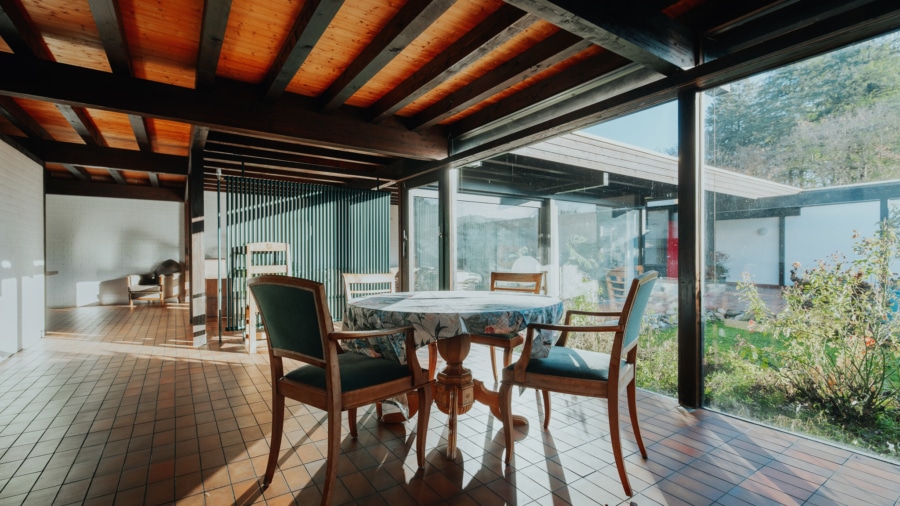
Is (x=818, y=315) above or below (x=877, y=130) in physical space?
below

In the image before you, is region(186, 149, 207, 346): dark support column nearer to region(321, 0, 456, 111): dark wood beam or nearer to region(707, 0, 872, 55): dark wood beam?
region(321, 0, 456, 111): dark wood beam

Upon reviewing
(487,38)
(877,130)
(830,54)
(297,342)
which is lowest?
(297,342)

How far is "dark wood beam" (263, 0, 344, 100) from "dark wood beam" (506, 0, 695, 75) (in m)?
1.06

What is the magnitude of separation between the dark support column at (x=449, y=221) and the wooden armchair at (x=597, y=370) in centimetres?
300

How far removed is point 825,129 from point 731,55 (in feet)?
2.07

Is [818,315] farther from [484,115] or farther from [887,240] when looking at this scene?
[484,115]

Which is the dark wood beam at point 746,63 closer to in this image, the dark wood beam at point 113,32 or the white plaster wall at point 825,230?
the white plaster wall at point 825,230

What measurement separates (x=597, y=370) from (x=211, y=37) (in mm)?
2899

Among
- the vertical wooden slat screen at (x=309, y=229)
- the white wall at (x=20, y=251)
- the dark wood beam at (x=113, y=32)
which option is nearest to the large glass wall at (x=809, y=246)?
the dark wood beam at (x=113, y=32)

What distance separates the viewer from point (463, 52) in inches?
111

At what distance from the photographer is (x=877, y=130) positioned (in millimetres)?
2023

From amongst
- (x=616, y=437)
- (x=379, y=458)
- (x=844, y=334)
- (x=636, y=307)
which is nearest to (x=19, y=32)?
(x=379, y=458)

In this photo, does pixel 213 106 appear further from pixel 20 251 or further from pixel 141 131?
pixel 20 251

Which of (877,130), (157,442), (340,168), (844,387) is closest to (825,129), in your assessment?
(877,130)
